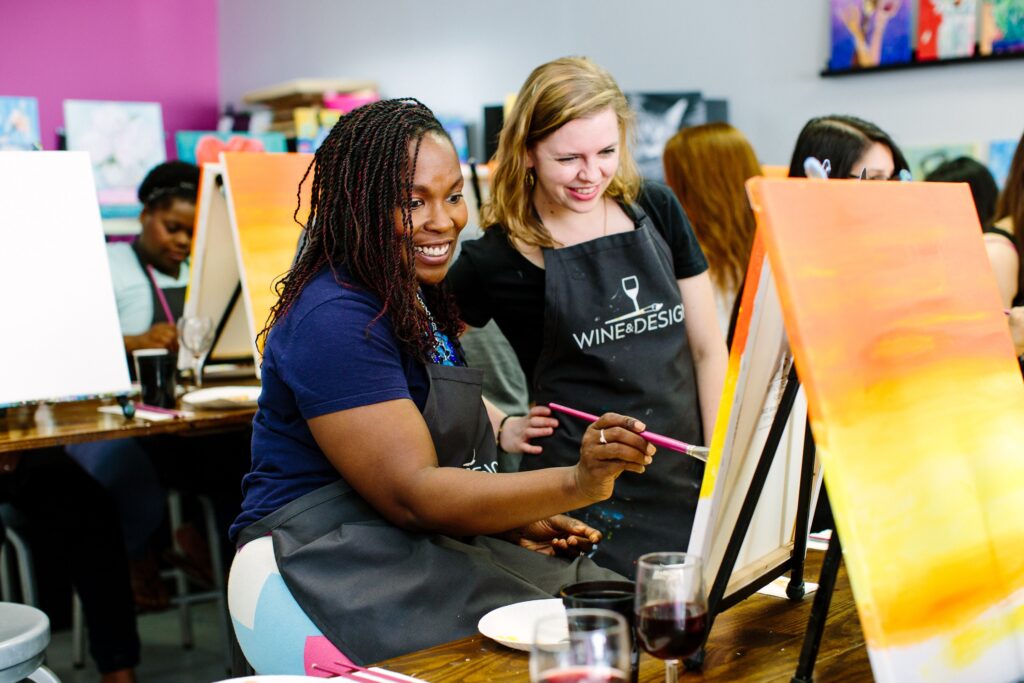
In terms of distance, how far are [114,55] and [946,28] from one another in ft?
18.4

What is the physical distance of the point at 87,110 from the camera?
5109mm

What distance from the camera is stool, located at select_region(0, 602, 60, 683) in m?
1.92

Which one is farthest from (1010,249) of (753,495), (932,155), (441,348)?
(932,155)

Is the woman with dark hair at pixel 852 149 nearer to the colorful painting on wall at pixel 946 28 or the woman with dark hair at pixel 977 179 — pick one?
the woman with dark hair at pixel 977 179

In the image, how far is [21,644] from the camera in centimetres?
193

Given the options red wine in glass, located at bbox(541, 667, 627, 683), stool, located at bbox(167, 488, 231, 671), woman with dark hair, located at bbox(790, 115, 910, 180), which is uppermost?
woman with dark hair, located at bbox(790, 115, 910, 180)

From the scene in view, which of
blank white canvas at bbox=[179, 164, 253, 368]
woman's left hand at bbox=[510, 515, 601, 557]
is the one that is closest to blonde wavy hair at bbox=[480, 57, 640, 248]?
woman's left hand at bbox=[510, 515, 601, 557]

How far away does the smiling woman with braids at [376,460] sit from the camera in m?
1.38

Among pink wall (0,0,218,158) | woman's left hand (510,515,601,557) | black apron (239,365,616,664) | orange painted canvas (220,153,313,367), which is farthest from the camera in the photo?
pink wall (0,0,218,158)

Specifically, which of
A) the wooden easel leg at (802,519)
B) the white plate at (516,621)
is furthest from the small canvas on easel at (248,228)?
the wooden easel leg at (802,519)

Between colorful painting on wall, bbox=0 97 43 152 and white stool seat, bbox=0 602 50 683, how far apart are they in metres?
3.29

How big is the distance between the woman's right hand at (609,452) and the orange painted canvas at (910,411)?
28 cm

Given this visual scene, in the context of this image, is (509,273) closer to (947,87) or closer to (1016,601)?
(1016,601)

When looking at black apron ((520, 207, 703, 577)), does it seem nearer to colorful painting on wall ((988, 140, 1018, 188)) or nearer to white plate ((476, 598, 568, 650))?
white plate ((476, 598, 568, 650))
